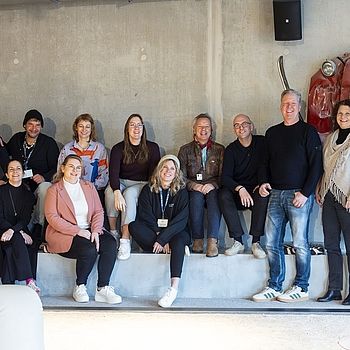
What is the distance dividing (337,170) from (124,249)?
1769 mm

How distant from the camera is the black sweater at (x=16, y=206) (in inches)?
198

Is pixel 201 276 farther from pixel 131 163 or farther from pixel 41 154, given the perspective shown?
pixel 41 154

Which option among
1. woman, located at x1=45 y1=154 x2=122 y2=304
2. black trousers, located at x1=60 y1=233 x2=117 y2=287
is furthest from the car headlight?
black trousers, located at x1=60 y1=233 x2=117 y2=287

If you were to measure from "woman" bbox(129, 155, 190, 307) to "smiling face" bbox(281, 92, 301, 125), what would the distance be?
0.96 m

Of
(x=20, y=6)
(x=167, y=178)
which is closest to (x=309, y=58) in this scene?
(x=167, y=178)

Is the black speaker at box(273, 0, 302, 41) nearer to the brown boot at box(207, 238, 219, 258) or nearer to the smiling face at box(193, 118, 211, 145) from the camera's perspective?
the smiling face at box(193, 118, 211, 145)

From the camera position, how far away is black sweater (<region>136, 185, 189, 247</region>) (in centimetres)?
498

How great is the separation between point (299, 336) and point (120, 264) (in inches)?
65.1

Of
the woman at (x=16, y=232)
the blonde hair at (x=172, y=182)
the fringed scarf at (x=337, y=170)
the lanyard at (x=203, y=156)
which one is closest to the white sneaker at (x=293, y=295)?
the fringed scarf at (x=337, y=170)

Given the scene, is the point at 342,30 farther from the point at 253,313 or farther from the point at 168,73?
the point at 253,313

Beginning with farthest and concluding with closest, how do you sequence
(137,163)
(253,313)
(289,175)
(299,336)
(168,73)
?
(168,73)
(137,163)
(289,175)
(253,313)
(299,336)

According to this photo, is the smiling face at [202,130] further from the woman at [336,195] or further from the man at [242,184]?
the woman at [336,195]

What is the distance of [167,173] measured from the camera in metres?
5.04

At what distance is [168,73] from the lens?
5797mm
